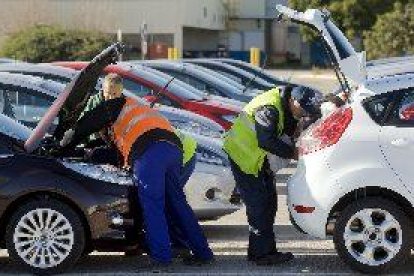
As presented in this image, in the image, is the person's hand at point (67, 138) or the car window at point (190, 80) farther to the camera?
the car window at point (190, 80)

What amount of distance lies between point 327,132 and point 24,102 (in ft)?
14.7

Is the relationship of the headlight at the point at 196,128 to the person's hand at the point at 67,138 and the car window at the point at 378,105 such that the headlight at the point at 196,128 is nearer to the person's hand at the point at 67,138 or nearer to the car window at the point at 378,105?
the person's hand at the point at 67,138

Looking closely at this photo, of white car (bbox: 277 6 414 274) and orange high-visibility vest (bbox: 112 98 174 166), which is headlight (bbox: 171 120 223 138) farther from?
white car (bbox: 277 6 414 274)

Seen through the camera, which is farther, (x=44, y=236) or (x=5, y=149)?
(x=5, y=149)

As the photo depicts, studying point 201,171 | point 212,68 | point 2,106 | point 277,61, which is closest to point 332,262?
point 201,171

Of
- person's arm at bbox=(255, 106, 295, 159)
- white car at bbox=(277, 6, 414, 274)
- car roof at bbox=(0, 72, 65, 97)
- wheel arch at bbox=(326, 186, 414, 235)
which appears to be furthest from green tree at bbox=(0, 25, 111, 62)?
wheel arch at bbox=(326, 186, 414, 235)

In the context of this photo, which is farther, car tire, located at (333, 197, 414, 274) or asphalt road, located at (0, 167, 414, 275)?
asphalt road, located at (0, 167, 414, 275)

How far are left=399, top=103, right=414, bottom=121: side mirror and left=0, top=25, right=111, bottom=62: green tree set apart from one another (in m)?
30.7

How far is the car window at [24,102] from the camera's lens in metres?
10.5

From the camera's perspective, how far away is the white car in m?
7.08

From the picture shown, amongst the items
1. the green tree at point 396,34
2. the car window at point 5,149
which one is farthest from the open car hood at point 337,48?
the green tree at point 396,34

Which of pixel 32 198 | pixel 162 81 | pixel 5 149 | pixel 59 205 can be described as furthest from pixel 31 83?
pixel 59 205

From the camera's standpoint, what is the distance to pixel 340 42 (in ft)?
25.5

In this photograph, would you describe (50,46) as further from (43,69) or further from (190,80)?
(43,69)
